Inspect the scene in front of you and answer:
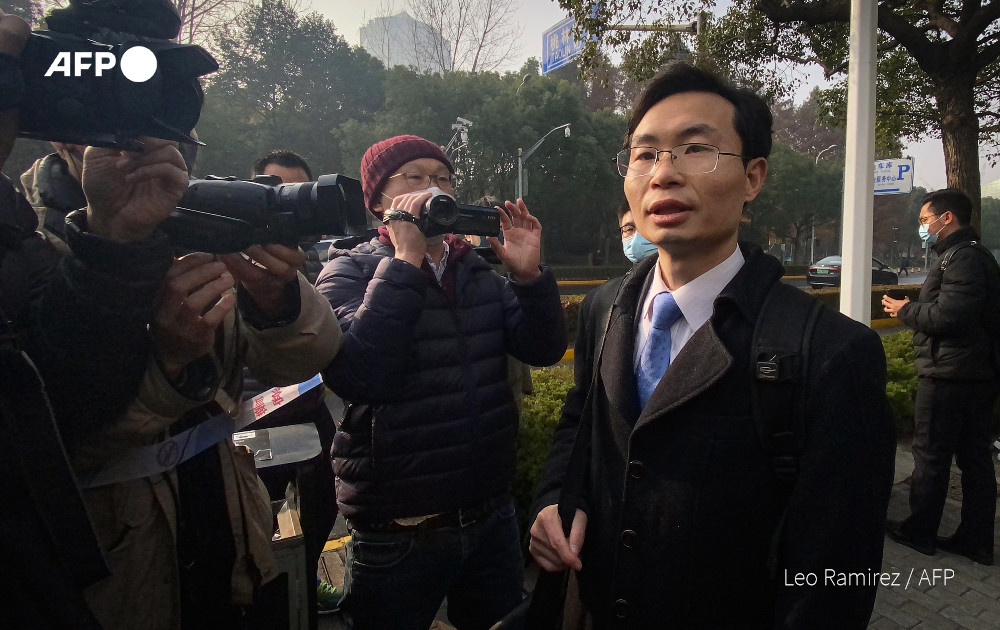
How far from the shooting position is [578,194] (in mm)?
26406

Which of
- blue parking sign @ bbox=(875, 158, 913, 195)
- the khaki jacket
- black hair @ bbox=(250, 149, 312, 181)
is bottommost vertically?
the khaki jacket

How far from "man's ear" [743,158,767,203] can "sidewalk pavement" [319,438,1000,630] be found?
226cm

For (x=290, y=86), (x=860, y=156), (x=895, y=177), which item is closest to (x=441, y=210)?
(x=860, y=156)

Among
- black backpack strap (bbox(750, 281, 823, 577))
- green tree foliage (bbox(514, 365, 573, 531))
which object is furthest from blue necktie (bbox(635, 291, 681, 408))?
green tree foliage (bbox(514, 365, 573, 531))

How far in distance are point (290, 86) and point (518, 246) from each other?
28939mm

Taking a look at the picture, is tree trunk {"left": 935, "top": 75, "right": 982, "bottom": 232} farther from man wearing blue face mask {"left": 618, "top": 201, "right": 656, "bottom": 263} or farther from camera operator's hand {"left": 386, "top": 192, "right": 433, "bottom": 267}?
camera operator's hand {"left": 386, "top": 192, "right": 433, "bottom": 267}

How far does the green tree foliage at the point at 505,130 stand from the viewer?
23.8 m

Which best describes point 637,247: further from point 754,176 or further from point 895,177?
point 895,177

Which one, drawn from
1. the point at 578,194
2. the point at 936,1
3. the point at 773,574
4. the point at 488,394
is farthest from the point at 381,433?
the point at 578,194

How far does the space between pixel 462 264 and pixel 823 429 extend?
119 centimetres

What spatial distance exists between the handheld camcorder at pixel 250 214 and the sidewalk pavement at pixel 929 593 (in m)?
2.23

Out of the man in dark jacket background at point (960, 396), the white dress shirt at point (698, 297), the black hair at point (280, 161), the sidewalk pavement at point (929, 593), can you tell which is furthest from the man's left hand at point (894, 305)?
the black hair at point (280, 161)

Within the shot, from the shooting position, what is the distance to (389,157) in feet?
6.78

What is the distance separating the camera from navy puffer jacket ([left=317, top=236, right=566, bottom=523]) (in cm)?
167
